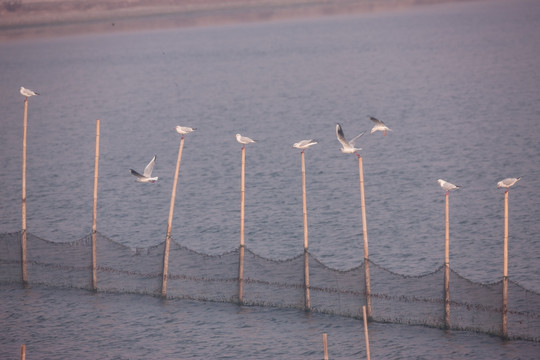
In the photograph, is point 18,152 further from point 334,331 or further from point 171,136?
point 334,331

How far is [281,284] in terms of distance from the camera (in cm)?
2900

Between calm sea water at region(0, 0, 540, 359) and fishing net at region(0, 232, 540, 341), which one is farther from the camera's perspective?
calm sea water at region(0, 0, 540, 359)

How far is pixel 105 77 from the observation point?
382ft

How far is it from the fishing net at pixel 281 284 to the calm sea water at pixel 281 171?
51 centimetres

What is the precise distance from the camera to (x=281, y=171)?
53.9 metres

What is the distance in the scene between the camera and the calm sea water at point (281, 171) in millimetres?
29438

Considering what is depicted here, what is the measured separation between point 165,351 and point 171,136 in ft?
140

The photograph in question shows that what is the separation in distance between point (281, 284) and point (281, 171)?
991 inches

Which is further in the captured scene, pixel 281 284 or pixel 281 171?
pixel 281 171

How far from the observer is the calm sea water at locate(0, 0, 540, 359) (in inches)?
1159

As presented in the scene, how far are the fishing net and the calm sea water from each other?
1.66 feet

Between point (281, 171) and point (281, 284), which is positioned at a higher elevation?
point (281, 171)

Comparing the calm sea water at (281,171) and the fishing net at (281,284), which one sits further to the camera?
the calm sea water at (281,171)

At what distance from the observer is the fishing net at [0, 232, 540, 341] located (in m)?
26.9
